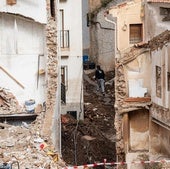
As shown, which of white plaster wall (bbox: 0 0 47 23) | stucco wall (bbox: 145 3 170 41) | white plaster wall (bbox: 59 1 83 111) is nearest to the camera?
white plaster wall (bbox: 0 0 47 23)

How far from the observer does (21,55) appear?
22.5 m

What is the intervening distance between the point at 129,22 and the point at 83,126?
259 inches

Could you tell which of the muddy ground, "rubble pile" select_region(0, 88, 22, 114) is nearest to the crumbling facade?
the muddy ground

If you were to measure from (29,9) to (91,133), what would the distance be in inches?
385

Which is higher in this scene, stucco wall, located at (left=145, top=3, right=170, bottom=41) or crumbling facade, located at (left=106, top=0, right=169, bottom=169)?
stucco wall, located at (left=145, top=3, right=170, bottom=41)

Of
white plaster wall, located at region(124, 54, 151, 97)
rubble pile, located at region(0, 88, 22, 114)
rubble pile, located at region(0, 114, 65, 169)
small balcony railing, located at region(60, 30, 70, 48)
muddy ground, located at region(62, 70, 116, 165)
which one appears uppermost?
small balcony railing, located at region(60, 30, 70, 48)

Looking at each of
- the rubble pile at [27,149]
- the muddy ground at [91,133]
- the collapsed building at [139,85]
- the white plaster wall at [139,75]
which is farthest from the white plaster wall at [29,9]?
the muddy ground at [91,133]

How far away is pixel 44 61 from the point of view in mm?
22453

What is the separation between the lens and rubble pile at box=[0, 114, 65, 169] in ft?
51.7

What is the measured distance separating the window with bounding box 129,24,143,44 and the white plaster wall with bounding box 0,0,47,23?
5729mm

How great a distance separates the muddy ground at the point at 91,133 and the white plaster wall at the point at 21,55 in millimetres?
4933

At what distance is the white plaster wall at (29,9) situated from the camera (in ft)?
71.8

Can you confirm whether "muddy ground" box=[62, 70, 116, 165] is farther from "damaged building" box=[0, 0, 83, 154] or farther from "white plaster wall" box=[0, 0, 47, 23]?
"white plaster wall" box=[0, 0, 47, 23]

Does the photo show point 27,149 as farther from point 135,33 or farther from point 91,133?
point 91,133
